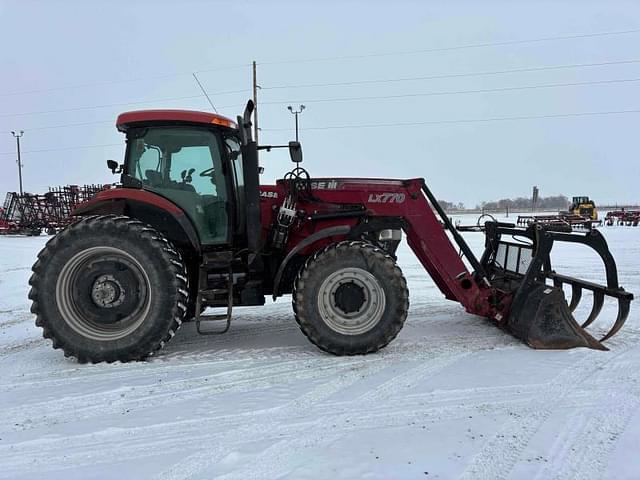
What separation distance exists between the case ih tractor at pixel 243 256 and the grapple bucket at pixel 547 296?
13 millimetres

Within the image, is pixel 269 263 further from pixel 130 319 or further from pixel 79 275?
pixel 79 275

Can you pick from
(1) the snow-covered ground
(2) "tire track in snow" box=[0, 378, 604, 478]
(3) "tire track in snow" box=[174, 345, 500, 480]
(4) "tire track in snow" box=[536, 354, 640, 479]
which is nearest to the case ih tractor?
(1) the snow-covered ground

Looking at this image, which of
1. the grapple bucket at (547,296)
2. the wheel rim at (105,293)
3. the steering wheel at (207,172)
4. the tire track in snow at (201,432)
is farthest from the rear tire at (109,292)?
the grapple bucket at (547,296)

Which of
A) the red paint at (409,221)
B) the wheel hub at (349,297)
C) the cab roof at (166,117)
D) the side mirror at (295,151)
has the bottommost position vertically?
the wheel hub at (349,297)

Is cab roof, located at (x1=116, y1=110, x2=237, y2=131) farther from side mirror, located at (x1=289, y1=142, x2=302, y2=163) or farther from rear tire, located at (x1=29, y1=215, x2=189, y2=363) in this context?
rear tire, located at (x1=29, y1=215, x2=189, y2=363)

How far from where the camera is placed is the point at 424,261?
4660 millimetres

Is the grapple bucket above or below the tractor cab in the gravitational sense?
below

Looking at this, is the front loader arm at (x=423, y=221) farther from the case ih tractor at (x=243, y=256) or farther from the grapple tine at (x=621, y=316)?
the grapple tine at (x=621, y=316)

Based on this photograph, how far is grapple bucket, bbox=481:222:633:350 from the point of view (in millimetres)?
4148

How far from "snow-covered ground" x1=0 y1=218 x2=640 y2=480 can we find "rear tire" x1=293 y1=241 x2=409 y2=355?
0.62 feet

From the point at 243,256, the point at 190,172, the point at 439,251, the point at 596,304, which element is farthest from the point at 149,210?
the point at 596,304

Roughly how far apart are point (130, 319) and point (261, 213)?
1.56m

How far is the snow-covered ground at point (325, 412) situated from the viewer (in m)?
2.40

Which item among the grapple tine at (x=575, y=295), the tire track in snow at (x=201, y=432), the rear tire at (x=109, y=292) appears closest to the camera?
the tire track in snow at (x=201, y=432)
